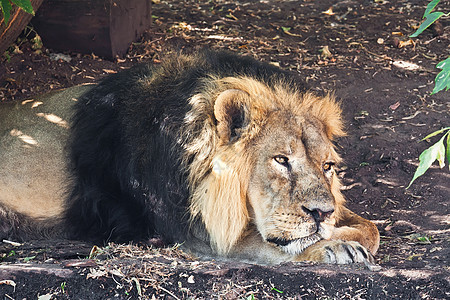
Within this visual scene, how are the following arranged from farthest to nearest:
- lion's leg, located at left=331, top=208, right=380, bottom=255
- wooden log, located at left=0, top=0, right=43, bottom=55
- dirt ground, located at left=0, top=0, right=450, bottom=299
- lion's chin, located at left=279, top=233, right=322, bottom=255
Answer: wooden log, located at left=0, top=0, right=43, bottom=55, lion's leg, located at left=331, top=208, right=380, bottom=255, lion's chin, located at left=279, top=233, right=322, bottom=255, dirt ground, located at left=0, top=0, right=450, bottom=299

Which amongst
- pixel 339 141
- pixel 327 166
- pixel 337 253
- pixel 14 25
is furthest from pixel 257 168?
pixel 14 25

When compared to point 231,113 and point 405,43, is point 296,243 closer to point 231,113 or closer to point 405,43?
point 231,113

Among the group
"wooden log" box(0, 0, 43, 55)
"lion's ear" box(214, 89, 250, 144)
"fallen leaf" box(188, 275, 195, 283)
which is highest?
"wooden log" box(0, 0, 43, 55)

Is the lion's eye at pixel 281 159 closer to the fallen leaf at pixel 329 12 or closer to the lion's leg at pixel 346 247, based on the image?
the lion's leg at pixel 346 247

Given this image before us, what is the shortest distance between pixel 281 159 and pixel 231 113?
421 mm

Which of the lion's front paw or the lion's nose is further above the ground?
the lion's nose

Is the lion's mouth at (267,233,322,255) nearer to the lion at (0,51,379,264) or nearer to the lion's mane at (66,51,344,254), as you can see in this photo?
the lion at (0,51,379,264)

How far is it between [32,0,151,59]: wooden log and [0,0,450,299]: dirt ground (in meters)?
0.14

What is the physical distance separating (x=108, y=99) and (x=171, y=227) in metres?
1.11

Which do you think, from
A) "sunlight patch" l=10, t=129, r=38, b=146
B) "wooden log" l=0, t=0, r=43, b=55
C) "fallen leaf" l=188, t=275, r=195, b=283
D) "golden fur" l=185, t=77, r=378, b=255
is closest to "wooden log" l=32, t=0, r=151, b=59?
"wooden log" l=0, t=0, r=43, b=55

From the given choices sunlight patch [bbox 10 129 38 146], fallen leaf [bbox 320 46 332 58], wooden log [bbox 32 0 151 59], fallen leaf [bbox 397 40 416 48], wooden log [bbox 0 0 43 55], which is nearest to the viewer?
sunlight patch [bbox 10 129 38 146]

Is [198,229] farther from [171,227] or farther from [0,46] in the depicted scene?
[0,46]

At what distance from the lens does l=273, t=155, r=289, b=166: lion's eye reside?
383 cm

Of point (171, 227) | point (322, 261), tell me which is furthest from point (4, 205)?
point (322, 261)
